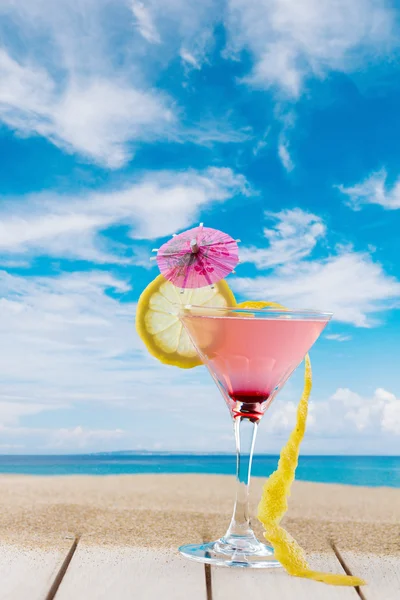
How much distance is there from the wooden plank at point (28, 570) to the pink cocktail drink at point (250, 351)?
827 mm

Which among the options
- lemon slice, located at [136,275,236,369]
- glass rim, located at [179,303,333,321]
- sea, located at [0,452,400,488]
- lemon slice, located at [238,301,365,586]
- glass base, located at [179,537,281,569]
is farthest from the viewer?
sea, located at [0,452,400,488]

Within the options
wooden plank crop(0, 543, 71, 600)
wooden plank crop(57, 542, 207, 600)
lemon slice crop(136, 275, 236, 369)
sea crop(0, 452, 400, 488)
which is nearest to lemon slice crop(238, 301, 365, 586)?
wooden plank crop(57, 542, 207, 600)

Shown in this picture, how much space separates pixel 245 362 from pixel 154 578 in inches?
32.3

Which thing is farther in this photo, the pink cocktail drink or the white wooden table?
the pink cocktail drink

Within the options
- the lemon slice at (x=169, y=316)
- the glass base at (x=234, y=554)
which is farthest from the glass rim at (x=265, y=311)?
the glass base at (x=234, y=554)

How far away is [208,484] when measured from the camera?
11.0 m

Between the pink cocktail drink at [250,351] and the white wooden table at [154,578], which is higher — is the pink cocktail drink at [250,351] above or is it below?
above

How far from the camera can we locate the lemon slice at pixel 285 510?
1.90m

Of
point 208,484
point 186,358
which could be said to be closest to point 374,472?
point 208,484

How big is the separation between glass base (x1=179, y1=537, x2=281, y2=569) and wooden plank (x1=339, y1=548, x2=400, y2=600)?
267 mm

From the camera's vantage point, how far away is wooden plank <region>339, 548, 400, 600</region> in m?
1.86

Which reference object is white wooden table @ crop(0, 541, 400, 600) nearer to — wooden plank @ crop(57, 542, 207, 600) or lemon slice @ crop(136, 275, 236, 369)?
wooden plank @ crop(57, 542, 207, 600)

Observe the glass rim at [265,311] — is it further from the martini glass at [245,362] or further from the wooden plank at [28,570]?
the wooden plank at [28,570]

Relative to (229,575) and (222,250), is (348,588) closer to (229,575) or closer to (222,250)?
(229,575)
